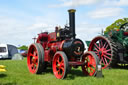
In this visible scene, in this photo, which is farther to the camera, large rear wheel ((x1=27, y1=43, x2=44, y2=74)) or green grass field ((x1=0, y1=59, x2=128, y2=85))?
large rear wheel ((x1=27, y1=43, x2=44, y2=74))

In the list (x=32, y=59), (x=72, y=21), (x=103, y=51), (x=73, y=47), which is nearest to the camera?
(x=73, y=47)

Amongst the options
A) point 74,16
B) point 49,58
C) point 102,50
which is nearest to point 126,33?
point 102,50

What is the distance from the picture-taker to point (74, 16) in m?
6.88

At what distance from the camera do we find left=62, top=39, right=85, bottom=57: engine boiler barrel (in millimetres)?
6316

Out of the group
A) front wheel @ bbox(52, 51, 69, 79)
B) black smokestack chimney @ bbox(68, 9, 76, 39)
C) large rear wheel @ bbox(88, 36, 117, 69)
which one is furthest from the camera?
large rear wheel @ bbox(88, 36, 117, 69)

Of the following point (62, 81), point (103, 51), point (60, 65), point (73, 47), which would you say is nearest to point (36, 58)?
point (60, 65)

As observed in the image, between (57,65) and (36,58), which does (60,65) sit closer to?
(57,65)

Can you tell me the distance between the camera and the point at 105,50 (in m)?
9.70

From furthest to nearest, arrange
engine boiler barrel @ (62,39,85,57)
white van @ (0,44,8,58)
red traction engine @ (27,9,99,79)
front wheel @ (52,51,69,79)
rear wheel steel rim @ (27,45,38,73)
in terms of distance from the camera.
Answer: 1. white van @ (0,44,8,58)
2. rear wheel steel rim @ (27,45,38,73)
3. engine boiler barrel @ (62,39,85,57)
4. red traction engine @ (27,9,99,79)
5. front wheel @ (52,51,69,79)

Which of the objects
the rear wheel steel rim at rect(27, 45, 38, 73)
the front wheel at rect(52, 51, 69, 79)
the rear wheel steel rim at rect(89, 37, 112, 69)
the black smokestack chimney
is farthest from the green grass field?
the rear wheel steel rim at rect(89, 37, 112, 69)

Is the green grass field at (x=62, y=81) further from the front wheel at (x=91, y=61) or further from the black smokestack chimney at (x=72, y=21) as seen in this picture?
the black smokestack chimney at (x=72, y=21)

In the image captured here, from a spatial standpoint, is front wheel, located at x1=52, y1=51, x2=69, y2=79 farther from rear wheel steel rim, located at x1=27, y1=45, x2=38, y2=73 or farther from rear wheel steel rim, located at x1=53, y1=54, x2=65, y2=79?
rear wheel steel rim, located at x1=27, y1=45, x2=38, y2=73

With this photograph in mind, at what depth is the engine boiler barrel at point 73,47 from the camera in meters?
6.32

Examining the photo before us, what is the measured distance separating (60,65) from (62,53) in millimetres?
421
